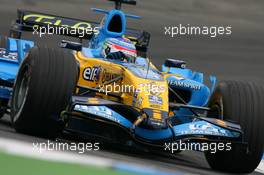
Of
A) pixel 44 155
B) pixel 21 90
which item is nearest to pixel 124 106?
pixel 21 90

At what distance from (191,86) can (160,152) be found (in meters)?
0.92

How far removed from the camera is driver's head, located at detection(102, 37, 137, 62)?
1113 centimetres

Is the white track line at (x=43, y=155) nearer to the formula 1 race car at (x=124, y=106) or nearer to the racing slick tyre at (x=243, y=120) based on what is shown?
the formula 1 race car at (x=124, y=106)

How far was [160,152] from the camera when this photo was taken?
11.2 m

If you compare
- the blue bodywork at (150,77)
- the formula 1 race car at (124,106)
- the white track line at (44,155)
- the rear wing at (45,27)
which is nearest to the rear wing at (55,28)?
the rear wing at (45,27)

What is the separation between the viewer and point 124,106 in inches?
369

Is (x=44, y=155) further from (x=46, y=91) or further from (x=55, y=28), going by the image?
(x=55, y=28)

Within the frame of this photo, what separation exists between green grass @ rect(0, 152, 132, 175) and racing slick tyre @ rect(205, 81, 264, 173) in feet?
10.3

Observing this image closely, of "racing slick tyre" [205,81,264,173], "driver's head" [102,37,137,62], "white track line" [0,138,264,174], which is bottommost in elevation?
"racing slick tyre" [205,81,264,173]

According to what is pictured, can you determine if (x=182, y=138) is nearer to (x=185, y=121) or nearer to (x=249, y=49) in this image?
Result: (x=185, y=121)

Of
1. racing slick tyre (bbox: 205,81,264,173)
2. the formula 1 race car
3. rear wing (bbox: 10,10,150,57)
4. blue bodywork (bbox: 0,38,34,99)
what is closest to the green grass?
the formula 1 race car

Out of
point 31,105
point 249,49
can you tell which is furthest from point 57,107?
point 249,49

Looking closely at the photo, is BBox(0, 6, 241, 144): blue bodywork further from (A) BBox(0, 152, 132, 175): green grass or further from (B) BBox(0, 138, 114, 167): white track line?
(A) BBox(0, 152, 132, 175): green grass

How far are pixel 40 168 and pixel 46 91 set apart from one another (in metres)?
2.76
